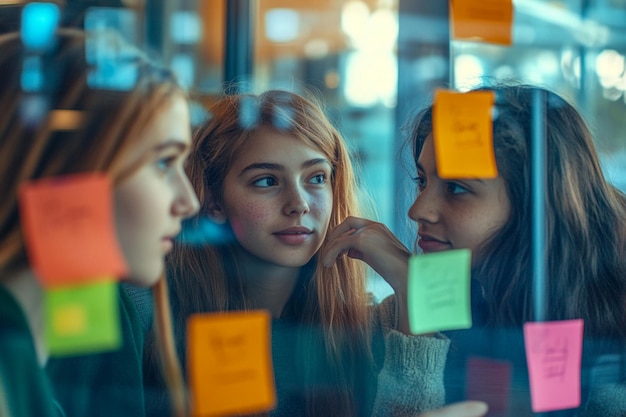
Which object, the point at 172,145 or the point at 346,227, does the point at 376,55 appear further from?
the point at 172,145

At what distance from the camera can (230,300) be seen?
3.86 ft

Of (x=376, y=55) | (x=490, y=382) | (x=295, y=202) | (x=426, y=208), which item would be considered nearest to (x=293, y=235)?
(x=295, y=202)

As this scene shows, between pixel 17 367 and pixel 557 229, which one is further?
pixel 557 229

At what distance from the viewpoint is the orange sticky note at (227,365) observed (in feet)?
2.93

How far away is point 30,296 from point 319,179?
1.89 ft

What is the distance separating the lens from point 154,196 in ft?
2.96

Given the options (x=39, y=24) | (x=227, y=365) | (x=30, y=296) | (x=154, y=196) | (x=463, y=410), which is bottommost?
(x=463, y=410)

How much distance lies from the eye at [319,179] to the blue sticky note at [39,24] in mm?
499

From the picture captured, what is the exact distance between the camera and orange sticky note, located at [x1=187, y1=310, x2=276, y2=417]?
0.89 metres

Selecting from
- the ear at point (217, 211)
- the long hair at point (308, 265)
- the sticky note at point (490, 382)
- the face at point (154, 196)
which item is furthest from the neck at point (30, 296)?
the sticky note at point (490, 382)

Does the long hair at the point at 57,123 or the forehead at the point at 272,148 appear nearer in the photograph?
the long hair at the point at 57,123

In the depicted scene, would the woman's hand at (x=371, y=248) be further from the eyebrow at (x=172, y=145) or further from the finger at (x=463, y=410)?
the eyebrow at (x=172, y=145)

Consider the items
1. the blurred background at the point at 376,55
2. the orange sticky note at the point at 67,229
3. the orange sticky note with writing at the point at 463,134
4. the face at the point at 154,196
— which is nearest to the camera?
the orange sticky note at the point at 67,229

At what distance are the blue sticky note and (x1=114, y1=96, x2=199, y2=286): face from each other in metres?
0.18
